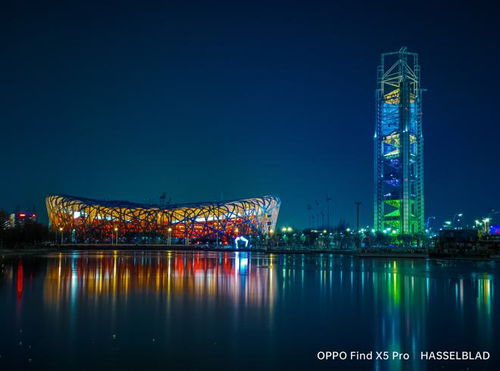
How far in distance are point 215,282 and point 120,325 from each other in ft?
43.1

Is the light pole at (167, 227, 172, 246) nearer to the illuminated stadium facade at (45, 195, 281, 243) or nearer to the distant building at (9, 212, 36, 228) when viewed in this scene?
the illuminated stadium facade at (45, 195, 281, 243)

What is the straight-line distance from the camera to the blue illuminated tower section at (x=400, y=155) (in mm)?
101250

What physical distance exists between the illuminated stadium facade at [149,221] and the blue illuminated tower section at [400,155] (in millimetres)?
38825

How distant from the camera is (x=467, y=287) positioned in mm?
27219

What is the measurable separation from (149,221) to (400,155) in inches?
2638

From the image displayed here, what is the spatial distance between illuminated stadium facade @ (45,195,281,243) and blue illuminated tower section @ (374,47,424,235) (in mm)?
38825

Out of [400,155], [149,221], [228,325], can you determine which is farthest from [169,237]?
[228,325]

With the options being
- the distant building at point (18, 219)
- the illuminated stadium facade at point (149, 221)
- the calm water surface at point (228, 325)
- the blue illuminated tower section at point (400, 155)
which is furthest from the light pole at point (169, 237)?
the calm water surface at point (228, 325)

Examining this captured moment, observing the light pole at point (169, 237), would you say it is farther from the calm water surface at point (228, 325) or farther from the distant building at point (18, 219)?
the calm water surface at point (228, 325)

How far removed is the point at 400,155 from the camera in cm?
10169

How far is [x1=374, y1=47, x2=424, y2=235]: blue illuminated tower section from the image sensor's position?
10125cm

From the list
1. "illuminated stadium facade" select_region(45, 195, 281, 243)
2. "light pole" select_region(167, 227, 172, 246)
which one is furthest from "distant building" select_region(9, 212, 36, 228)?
"light pole" select_region(167, 227, 172, 246)

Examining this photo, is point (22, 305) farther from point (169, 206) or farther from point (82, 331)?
point (169, 206)

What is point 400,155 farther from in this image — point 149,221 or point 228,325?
point 228,325
